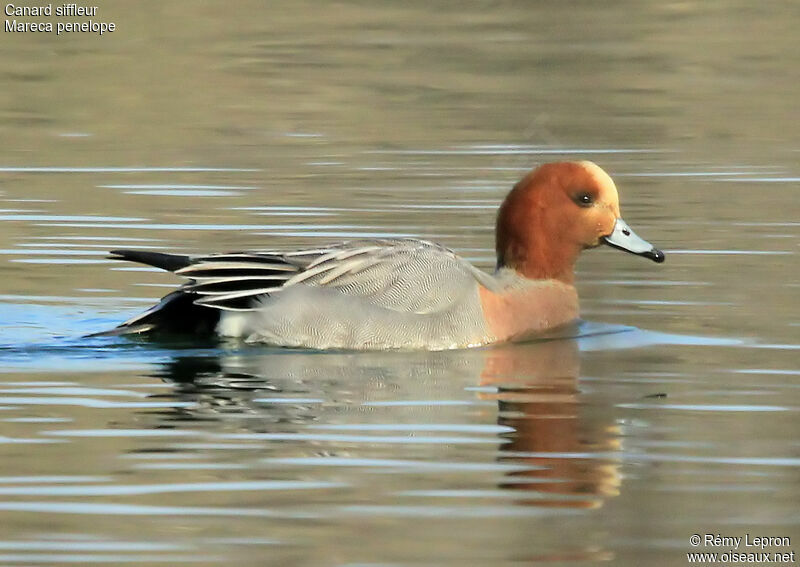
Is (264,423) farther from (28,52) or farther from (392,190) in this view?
(28,52)

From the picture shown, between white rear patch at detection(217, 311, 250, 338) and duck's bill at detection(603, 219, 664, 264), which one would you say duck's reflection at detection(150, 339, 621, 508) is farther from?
duck's bill at detection(603, 219, 664, 264)

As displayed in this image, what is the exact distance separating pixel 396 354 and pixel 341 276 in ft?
1.44

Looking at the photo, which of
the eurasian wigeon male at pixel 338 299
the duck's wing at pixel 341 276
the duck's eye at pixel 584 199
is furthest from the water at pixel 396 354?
the duck's eye at pixel 584 199

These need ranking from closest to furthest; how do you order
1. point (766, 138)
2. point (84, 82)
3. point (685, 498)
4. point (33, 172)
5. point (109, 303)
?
point (685, 498) → point (109, 303) → point (33, 172) → point (766, 138) → point (84, 82)

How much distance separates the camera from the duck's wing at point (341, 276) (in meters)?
→ 8.45

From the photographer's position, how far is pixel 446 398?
7590 millimetres

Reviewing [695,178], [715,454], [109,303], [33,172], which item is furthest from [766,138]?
[715,454]

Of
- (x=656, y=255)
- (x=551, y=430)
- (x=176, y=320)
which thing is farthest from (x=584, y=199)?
(x=551, y=430)

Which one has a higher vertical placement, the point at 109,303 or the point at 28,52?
the point at 28,52

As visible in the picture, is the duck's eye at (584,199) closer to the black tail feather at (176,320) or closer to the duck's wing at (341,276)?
the duck's wing at (341,276)

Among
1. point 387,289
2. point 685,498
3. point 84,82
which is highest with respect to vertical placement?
point 84,82

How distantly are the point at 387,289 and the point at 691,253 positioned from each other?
115 inches

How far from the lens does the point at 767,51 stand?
2112cm

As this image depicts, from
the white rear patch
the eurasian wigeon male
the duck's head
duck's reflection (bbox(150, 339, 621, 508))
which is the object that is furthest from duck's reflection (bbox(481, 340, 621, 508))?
the white rear patch
